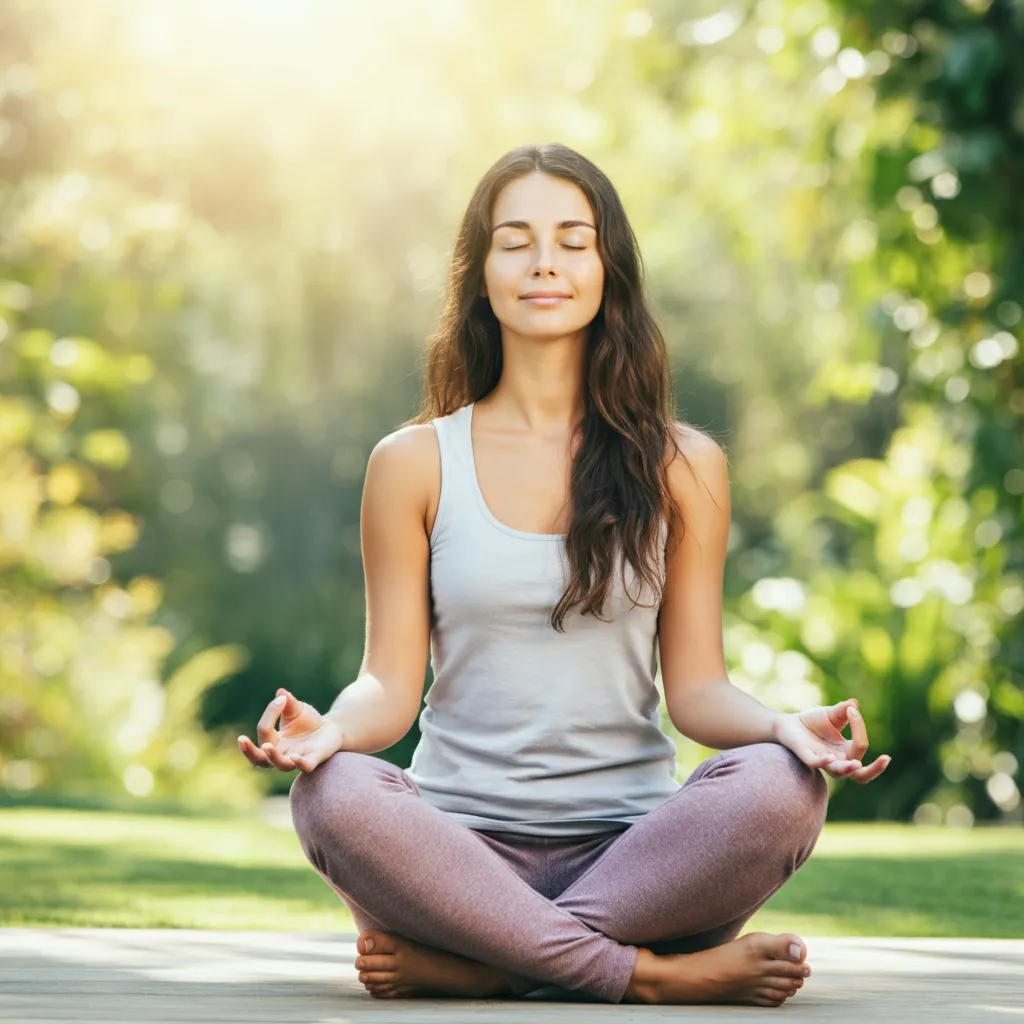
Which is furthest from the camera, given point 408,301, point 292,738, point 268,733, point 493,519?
point 408,301

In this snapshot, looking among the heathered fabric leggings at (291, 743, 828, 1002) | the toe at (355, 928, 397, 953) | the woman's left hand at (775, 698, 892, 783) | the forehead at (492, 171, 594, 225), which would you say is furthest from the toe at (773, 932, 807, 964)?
the forehead at (492, 171, 594, 225)

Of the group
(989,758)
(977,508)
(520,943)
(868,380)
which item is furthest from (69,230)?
(520,943)

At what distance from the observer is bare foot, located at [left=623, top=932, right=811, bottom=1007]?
2275 millimetres

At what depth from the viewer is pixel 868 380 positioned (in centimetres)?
746

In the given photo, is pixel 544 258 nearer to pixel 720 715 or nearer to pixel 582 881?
pixel 720 715

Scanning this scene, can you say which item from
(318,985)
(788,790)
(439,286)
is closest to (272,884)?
(318,985)

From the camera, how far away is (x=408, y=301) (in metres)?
14.7

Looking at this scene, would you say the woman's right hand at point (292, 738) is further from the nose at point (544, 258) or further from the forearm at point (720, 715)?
the nose at point (544, 258)

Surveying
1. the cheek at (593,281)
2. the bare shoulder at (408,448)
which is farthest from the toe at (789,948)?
the cheek at (593,281)

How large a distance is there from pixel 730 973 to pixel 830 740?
34cm

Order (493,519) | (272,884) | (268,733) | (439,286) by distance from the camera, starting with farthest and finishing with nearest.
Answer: (439,286), (272,884), (493,519), (268,733)

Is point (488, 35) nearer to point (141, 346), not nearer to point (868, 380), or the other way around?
point (868, 380)

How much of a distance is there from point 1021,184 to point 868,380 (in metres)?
1.35

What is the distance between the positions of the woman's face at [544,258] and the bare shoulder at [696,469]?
0.25 meters
